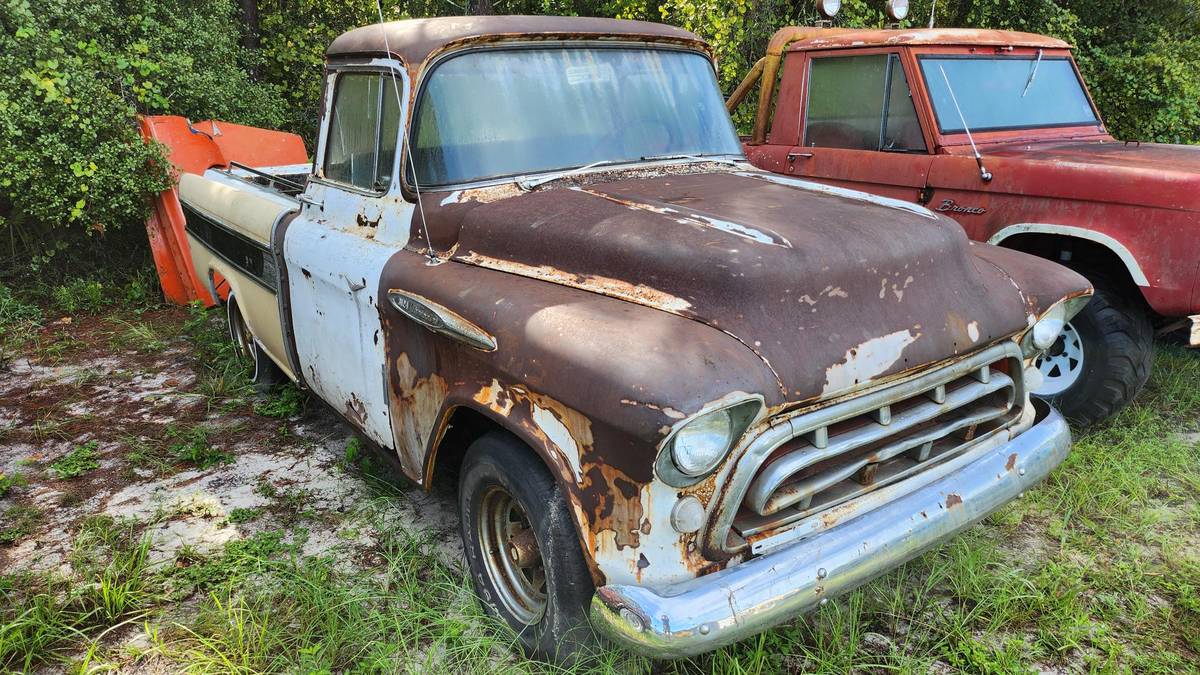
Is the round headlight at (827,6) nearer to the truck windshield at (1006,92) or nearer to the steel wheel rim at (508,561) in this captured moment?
the truck windshield at (1006,92)

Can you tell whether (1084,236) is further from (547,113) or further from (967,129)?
(547,113)

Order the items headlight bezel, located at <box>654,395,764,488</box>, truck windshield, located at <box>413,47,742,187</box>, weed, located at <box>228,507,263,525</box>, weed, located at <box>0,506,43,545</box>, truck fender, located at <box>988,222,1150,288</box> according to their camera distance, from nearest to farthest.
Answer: headlight bezel, located at <box>654,395,764,488</box> < truck windshield, located at <box>413,47,742,187</box> < weed, located at <box>0,506,43,545</box> < weed, located at <box>228,507,263,525</box> < truck fender, located at <box>988,222,1150,288</box>

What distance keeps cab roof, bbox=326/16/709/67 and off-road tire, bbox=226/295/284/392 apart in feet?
6.56

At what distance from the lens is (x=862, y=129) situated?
5.01 m

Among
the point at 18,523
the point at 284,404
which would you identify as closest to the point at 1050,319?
the point at 284,404

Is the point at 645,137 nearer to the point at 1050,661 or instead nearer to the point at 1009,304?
the point at 1009,304

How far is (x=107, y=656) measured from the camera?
105 inches

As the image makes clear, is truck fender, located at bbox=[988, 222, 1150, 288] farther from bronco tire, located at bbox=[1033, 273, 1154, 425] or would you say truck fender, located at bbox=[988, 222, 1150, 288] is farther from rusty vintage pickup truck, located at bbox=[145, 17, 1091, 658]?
rusty vintage pickup truck, located at bbox=[145, 17, 1091, 658]

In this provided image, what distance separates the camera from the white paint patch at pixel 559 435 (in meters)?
A: 2.13

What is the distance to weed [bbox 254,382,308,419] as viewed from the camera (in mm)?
4605

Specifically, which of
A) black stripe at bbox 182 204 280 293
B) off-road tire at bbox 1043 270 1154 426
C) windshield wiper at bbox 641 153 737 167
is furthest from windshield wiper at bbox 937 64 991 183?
black stripe at bbox 182 204 280 293

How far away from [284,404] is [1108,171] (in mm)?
4468

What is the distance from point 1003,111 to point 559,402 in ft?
13.0

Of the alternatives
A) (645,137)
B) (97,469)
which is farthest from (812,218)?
(97,469)
